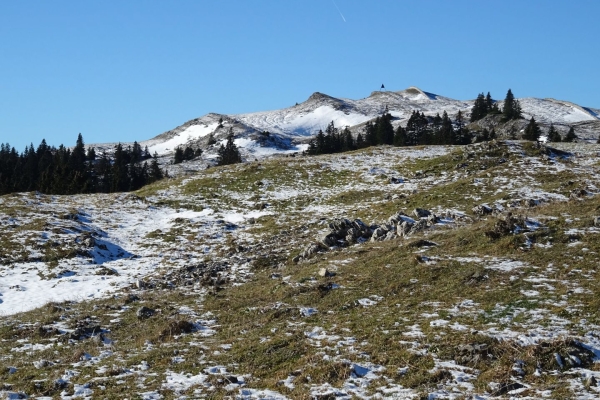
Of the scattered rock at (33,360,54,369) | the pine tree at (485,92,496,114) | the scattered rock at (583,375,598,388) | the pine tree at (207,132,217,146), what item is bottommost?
the scattered rock at (33,360,54,369)

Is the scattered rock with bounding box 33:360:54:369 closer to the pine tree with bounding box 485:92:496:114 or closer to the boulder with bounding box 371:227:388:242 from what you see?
the boulder with bounding box 371:227:388:242

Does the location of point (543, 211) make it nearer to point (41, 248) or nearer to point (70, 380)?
point (70, 380)

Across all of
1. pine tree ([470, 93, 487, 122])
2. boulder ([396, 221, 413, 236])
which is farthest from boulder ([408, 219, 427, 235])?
pine tree ([470, 93, 487, 122])

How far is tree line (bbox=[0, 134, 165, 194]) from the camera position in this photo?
72.5 metres

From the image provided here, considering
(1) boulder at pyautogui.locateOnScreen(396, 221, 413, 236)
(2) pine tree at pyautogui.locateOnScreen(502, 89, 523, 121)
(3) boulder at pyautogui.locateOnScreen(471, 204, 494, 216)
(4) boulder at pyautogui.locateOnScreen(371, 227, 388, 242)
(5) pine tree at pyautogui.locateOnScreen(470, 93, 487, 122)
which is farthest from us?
(5) pine tree at pyautogui.locateOnScreen(470, 93, 487, 122)

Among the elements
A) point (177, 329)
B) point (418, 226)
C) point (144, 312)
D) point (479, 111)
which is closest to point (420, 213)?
point (418, 226)

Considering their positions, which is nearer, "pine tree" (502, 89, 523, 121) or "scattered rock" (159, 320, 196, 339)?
"scattered rock" (159, 320, 196, 339)

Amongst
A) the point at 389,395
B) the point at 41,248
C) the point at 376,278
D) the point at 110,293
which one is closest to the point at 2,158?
the point at 41,248

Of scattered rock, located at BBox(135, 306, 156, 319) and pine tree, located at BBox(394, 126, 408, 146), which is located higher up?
pine tree, located at BBox(394, 126, 408, 146)

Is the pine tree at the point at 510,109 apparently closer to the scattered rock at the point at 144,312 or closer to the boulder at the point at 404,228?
the boulder at the point at 404,228

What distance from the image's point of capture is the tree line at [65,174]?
2854 inches

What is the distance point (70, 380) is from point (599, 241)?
819 inches

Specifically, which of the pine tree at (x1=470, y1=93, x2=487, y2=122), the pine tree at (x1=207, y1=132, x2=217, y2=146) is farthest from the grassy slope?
the pine tree at (x1=207, y1=132, x2=217, y2=146)

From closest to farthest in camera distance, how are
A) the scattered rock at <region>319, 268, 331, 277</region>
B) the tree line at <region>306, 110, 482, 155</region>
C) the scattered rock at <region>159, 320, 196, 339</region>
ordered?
the scattered rock at <region>159, 320, 196, 339</region>, the scattered rock at <region>319, 268, 331, 277</region>, the tree line at <region>306, 110, 482, 155</region>
